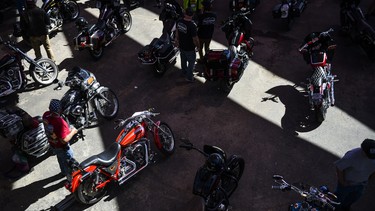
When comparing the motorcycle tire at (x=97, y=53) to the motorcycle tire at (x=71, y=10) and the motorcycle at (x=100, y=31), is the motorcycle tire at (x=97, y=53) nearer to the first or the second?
the motorcycle at (x=100, y=31)

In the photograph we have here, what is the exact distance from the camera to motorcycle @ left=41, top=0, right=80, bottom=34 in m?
11.6

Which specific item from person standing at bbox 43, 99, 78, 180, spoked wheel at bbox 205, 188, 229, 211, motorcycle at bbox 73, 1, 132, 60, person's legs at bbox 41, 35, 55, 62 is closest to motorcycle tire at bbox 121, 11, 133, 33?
motorcycle at bbox 73, 1, 132, 60

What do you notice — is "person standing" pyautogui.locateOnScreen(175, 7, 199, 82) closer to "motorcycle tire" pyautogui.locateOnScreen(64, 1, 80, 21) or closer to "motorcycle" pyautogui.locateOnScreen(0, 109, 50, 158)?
"motorcycle" pyautogui.locateOnScreen(0, 109, 50, 158)

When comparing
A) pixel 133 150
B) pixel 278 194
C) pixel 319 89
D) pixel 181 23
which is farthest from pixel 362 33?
pixel 133 150

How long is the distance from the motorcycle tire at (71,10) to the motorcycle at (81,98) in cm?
502

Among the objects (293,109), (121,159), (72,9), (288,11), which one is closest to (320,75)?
(293,109)

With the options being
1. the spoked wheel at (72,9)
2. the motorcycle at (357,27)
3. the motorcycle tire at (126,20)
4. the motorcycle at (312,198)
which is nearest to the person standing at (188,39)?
the motorcycle tire at (126,20)

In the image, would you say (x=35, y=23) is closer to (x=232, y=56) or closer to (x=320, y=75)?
(x=232, y=56)

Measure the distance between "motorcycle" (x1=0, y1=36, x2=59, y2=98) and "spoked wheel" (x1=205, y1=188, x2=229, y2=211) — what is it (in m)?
5.90

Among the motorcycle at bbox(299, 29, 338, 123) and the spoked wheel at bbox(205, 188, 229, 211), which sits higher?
the motorcycle at bbox(299, 29, 338, 123)

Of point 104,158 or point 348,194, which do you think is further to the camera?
point 104,158

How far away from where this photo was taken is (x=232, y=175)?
20.8ft

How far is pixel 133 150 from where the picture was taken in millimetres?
→ 7094

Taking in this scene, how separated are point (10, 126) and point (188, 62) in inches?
175
